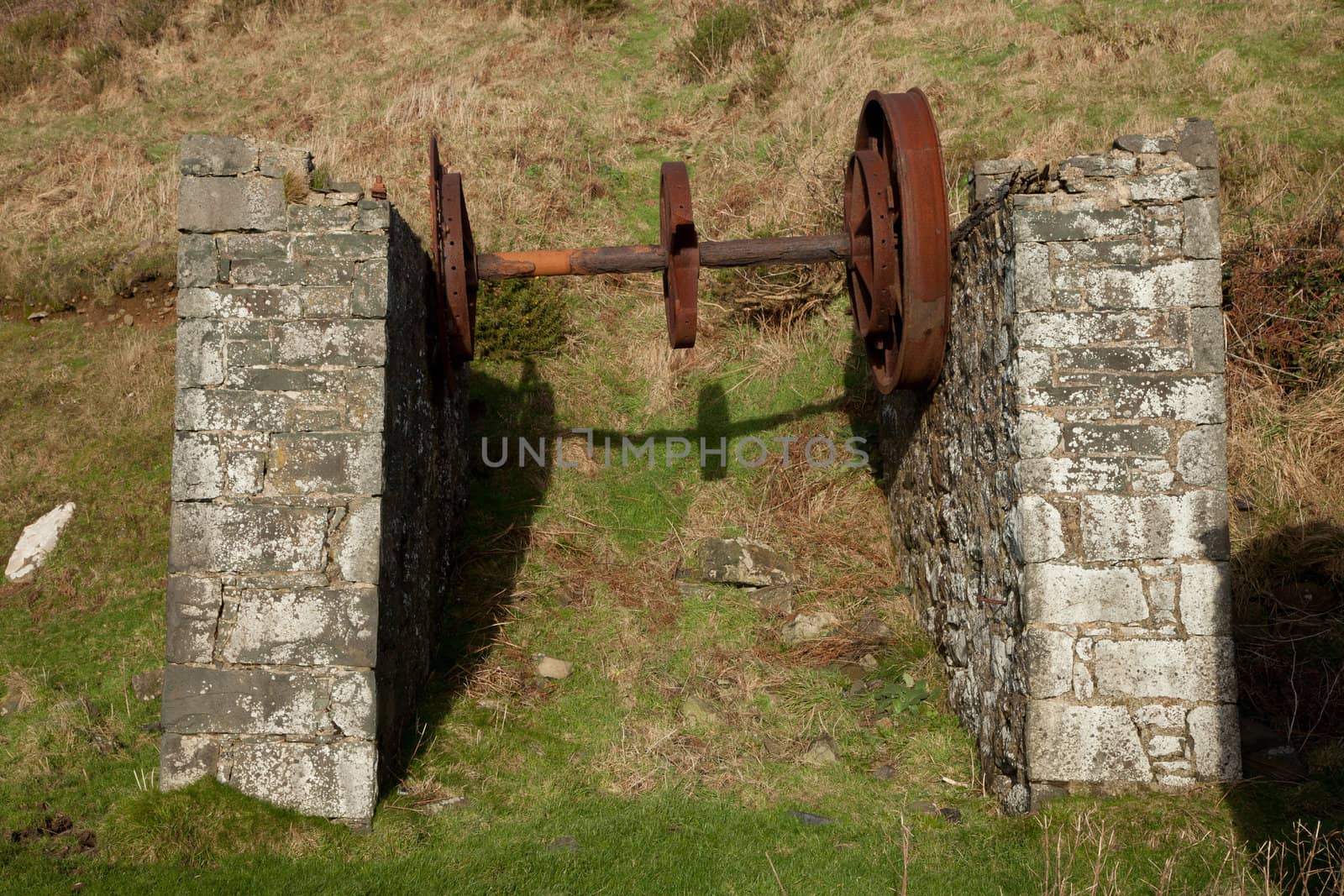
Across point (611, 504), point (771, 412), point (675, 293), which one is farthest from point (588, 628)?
point (771, 412)

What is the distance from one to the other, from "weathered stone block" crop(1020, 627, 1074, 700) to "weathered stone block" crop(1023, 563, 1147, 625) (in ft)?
0.24

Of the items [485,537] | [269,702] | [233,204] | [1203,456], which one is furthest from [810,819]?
[233,204]

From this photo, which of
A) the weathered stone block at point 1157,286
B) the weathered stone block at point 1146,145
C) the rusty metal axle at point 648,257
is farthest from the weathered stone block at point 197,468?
the weathered stone block at point 1146,145

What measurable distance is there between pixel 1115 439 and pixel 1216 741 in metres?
1.43

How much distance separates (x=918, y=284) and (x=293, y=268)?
333 cm

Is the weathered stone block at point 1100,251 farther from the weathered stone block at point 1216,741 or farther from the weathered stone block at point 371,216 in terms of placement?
the weathered stone block at point 371,216

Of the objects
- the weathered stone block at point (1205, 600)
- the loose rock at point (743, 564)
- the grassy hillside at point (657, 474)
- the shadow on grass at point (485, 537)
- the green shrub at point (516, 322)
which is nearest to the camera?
the grassy hillside at point (657, 474)

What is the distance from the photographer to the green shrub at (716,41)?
46.2 feet

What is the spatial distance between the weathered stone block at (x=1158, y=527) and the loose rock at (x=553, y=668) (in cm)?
317

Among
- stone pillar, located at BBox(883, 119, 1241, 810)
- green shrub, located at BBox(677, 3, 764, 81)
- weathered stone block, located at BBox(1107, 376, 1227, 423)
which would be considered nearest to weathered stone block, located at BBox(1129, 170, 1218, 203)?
stone pillar, located at BBox(883, 119, 1241, 810)

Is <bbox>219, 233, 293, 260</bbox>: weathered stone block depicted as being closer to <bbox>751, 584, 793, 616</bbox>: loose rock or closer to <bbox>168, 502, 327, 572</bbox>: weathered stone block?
<bbox>168, 502, 327, 572</bbox>: weathered stone block

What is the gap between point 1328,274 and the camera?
6.79 meters

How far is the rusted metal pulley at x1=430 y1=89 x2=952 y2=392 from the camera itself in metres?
5.22

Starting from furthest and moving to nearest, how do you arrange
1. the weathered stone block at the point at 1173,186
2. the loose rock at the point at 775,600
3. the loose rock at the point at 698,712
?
Result: the loose rock at the point at 775,600 → the loose rock at the point at 698,712 → the weathered stone block at the point at 1173,186
